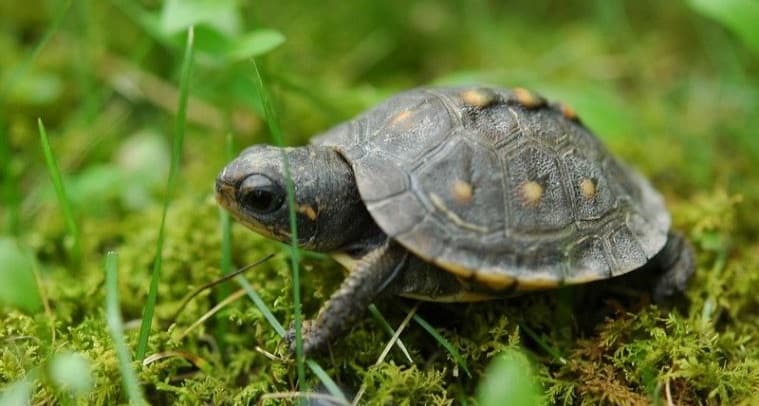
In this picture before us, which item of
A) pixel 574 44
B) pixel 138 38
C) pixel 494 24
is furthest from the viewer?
pixel 494 24

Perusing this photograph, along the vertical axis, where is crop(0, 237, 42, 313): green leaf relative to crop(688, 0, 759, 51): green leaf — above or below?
below

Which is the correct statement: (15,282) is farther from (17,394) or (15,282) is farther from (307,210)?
(307,210)

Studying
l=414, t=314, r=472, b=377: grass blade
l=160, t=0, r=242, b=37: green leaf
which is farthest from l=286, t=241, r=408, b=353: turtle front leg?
l=160, t=0, r=242, b=37: green leaf

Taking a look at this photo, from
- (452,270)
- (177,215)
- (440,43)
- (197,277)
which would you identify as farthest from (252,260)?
(440,43)

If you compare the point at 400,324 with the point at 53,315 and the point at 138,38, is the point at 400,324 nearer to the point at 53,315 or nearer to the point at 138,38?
the point at 53,315

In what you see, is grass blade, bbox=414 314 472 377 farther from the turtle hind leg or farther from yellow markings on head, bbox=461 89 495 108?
the turtle hind leg

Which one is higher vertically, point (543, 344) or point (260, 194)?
point (260, 194)

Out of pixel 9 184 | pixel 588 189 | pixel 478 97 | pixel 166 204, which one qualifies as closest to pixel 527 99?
pixel 478 97
